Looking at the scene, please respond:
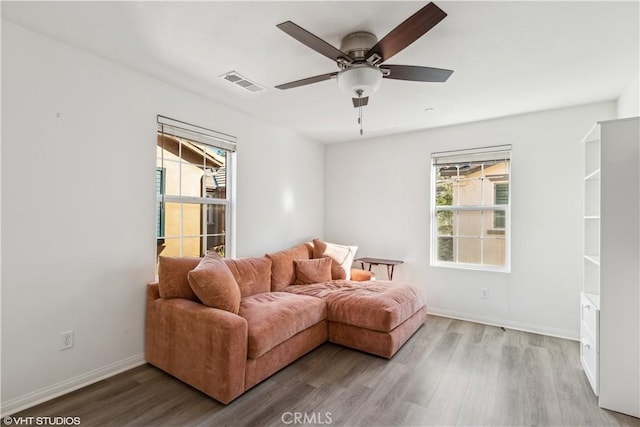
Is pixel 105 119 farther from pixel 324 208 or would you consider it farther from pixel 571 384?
pixel 571 384

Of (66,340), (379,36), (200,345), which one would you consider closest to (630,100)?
(379,36)

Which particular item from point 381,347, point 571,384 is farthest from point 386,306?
point 571,384

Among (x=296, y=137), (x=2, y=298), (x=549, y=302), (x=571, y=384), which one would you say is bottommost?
(x=571, y=384)

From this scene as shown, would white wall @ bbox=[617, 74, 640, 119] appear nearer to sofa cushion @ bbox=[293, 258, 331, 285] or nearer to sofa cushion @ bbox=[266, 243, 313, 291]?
sofa cushion @ bbox=[293, 258, 331, 285]

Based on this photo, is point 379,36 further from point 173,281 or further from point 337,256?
point 337,256

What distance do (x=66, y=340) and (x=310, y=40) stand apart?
2.65 m

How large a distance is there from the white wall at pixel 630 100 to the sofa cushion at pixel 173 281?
3.99 metres

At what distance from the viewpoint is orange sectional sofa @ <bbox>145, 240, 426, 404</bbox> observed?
86.5 inches

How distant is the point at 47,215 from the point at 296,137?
310 centimetres

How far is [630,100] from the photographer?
2.77 m

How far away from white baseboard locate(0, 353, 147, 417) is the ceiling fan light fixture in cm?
279

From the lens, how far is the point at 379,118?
12.5 feet

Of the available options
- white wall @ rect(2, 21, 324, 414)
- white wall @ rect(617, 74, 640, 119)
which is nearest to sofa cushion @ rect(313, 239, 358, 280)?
white wall @ rect(2, 21, 324, 414)

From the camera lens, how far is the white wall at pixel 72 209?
6.73 ft
